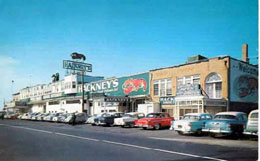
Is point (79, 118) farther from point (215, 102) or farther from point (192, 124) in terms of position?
point (192, 124)

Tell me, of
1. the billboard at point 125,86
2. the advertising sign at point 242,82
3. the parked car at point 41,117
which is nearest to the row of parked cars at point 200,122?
the billboard at point 125,86

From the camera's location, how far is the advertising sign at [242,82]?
25205 mm

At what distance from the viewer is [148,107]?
30266 millimetres

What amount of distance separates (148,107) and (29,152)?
69.7ft

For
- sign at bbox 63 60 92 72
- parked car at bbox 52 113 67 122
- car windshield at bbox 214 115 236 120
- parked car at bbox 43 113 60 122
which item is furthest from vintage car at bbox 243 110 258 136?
sign at bbox 63 60 92 72

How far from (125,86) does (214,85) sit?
14179mm

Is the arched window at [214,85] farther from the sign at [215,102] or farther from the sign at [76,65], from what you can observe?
the sign at [76,65]

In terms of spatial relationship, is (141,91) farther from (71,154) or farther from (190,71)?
(71,154)

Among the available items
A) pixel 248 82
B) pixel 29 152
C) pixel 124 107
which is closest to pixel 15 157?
pixel 29 152

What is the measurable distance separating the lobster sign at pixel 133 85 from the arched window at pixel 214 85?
930cm

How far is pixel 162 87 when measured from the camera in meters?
31.0

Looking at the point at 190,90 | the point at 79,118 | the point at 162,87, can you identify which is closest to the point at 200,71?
the point at 190,90

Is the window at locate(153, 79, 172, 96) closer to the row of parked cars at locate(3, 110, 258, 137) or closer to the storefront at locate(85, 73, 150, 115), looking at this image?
the storefront at locate(85, 73, 150, 115)

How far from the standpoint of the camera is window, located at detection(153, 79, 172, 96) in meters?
30.3
